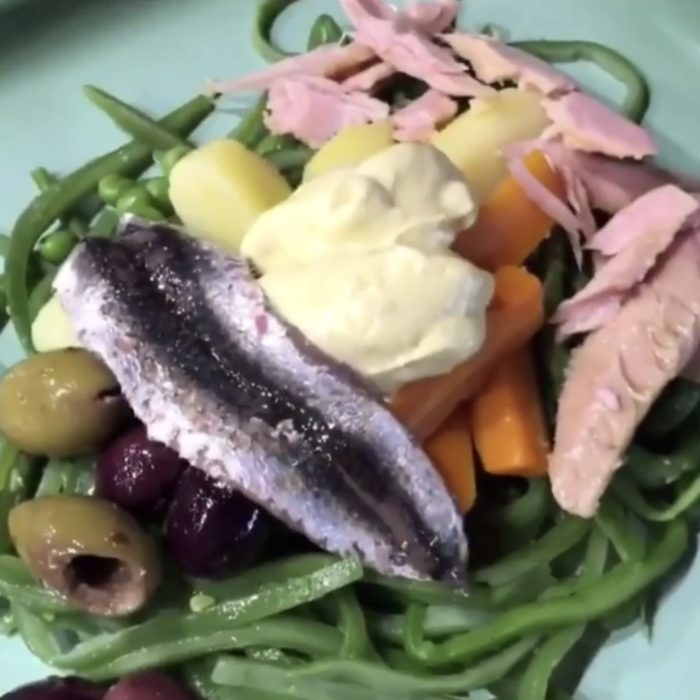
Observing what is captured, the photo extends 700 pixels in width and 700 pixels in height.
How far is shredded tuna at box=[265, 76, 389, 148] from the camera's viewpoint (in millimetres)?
2416

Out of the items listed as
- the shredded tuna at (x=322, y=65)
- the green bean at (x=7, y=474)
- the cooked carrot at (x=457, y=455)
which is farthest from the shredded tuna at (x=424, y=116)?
the green bean at (x=7, y=474)

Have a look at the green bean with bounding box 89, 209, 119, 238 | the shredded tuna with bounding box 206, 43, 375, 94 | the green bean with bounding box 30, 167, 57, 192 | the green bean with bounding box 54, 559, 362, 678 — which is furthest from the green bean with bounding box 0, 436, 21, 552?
the shredded tuna with bounding box 206, 43, 375, 94

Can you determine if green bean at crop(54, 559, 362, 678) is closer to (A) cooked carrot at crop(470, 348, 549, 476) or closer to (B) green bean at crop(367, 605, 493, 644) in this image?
(B) green bean at crop(367, 605, 493, 644)

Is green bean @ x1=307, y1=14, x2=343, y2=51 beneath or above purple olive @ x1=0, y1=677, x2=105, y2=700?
above

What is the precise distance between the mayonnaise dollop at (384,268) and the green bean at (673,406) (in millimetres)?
319

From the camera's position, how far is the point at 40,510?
83.3 inches

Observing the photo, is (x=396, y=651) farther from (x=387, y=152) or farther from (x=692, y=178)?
(x=692, y=178)

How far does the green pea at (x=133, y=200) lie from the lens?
2.44m

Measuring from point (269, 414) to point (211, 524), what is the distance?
178mm

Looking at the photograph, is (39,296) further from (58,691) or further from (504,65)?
(504,65)

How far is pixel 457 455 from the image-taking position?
Answer: 210cm

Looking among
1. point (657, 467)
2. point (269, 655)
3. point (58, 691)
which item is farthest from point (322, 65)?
point (58, 691)

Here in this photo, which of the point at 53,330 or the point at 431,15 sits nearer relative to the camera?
the point at 53,330

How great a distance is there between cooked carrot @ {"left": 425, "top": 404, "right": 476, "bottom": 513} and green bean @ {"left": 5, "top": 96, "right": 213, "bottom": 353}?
2.62ft
